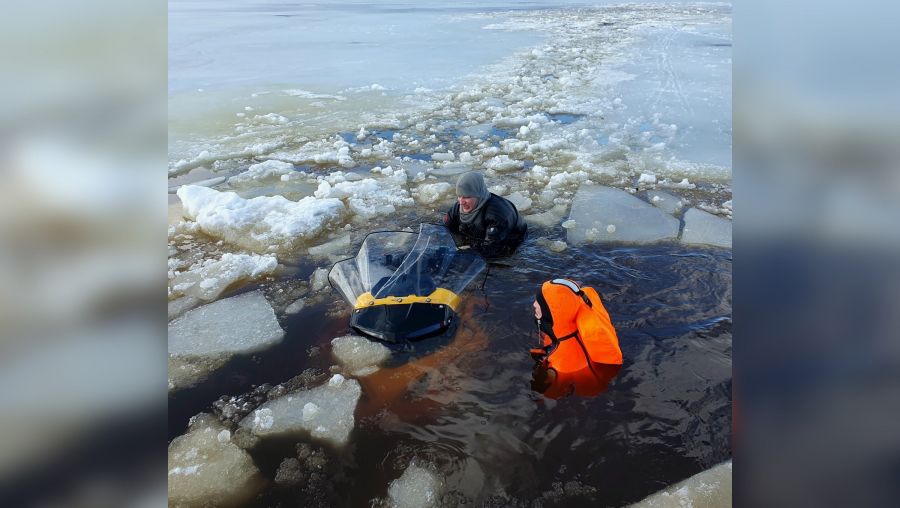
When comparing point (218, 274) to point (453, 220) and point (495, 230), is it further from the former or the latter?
point (495, 230)

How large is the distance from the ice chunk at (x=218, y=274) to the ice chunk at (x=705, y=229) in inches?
148

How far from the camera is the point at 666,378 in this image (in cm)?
320

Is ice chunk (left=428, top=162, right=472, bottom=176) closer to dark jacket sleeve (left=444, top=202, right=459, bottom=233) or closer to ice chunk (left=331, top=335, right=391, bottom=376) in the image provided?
dark jacket sleeve (left=444, top=202, right=459, bottom=233)

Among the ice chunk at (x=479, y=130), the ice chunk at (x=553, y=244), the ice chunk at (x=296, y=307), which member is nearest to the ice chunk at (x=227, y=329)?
the ice chunk at (x=296, y=307)

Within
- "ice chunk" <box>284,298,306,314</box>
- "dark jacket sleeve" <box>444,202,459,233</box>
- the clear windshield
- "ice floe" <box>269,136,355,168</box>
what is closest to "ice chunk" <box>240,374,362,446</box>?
the clear windshield

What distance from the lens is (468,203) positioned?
4.80 m

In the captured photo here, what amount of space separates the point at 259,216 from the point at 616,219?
3.56m
